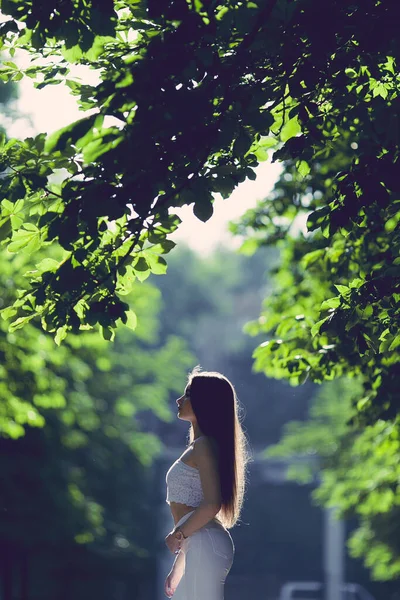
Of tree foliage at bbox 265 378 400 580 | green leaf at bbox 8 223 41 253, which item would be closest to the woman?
green leaf at bbox 8 223 41 253

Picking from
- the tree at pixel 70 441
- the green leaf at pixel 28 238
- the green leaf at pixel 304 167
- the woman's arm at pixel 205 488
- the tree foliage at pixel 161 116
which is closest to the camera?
the tree foliage at pixel 161 116

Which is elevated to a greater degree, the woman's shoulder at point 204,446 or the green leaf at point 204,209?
the green leaf at point 204,209

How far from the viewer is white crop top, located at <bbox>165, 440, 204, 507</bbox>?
5.50 m

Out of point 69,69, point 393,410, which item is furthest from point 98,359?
point 69,69

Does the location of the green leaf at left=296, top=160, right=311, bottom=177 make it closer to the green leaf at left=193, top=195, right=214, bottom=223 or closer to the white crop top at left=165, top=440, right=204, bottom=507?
the green leaf at left=193, top=195, right=214, bottom=223

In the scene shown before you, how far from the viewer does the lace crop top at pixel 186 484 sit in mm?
5504

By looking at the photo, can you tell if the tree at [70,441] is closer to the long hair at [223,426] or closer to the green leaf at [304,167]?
the long hair at [223,426]

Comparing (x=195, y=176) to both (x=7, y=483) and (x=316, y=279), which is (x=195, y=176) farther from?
(x=7, y=483)

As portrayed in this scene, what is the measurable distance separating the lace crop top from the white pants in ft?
0.33

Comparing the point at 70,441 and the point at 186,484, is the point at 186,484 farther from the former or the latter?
the point at 70,441

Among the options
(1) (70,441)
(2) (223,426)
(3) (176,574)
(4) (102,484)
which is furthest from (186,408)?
(4) (102,484)

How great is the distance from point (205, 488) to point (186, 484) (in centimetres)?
18

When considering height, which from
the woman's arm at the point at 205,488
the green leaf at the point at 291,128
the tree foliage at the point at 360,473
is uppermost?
the tree foliage at the point at 360,473

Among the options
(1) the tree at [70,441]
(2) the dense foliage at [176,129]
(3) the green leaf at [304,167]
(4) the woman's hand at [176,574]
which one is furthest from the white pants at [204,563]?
(1) the tree at [70,441]
